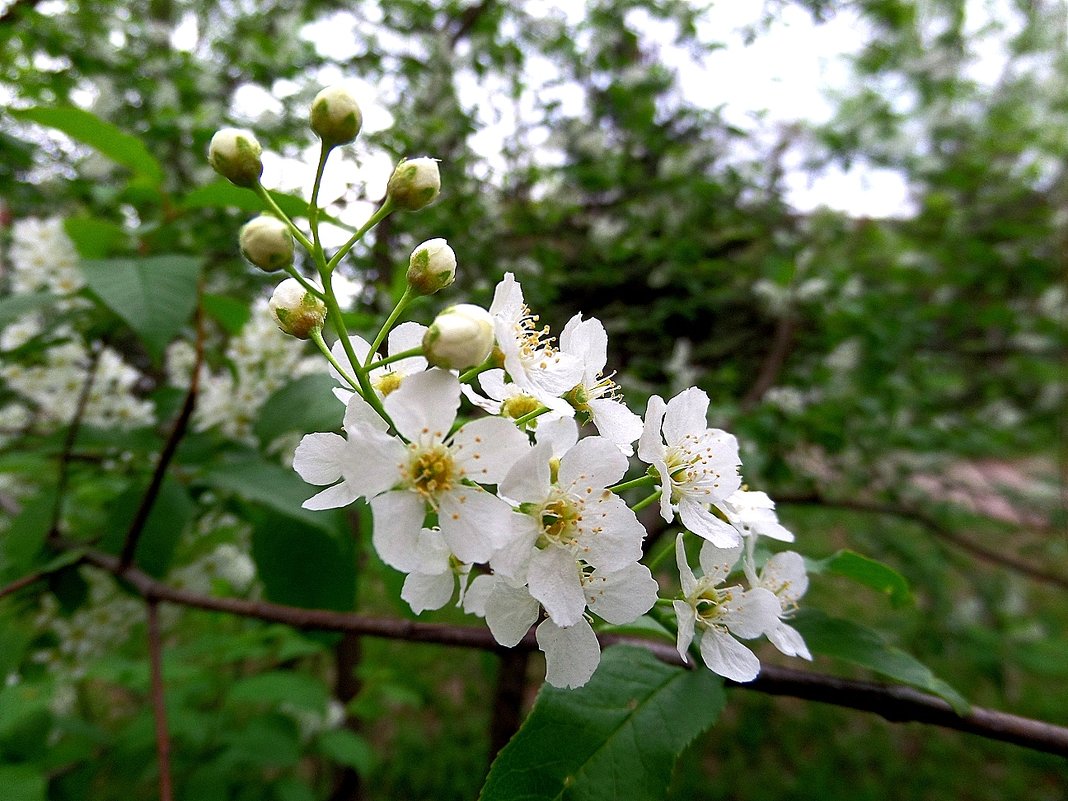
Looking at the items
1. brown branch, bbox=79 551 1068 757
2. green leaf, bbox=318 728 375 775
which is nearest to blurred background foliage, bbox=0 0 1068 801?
green leaf, bbox=318 728 375 775

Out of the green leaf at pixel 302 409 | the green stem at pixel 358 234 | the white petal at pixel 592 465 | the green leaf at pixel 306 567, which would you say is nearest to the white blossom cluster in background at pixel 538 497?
the white petal at pixel 592 465

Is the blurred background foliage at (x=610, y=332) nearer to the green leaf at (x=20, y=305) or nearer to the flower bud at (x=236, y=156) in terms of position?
the green leaf at (x=20, y=305)

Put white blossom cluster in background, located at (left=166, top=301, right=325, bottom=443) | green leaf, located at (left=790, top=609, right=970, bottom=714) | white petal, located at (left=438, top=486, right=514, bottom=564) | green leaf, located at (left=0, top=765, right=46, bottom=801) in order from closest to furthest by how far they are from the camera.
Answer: white petal, located at (left=438, top=486, right=514, bottom=564) < green leaf, located at (left=790, top=609, right=970, bottom=714) < green leaf, located at (left=0, top=765, right=46, bottom=801) < white blossom cluster in background, located at (left=166, top=301, right=325, bottom=443)

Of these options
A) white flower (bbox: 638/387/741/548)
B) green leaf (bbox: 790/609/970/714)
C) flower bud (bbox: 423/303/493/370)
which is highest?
flower bud (bbox: 423/303/493/370)

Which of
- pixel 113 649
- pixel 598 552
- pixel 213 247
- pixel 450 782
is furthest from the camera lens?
pixel 450 782

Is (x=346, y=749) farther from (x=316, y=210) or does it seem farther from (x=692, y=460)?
(x=316, y=210)

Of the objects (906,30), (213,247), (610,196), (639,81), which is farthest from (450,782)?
(906,30)

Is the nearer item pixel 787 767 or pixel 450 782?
pixel 450 782

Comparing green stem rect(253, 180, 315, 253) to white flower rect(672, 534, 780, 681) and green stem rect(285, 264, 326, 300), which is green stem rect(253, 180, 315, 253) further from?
white flower rect(672, 534, 780, 681)

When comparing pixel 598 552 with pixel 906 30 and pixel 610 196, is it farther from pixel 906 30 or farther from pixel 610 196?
pixel 906 30
